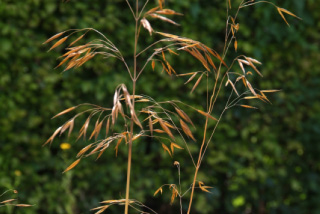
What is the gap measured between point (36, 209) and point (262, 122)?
1.56 metres

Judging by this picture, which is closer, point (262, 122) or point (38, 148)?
point (38, 148)

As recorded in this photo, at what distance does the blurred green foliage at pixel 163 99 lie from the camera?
2984 millimetres

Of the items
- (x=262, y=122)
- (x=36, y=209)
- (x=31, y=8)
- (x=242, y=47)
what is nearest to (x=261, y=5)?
(x=242, y=47)

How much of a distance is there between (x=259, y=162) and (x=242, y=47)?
2.55ft

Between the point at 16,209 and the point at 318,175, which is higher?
the point at 16,209

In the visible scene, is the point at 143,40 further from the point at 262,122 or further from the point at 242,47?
the point at 262,122

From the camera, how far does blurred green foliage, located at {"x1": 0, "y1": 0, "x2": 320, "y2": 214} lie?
298 cm

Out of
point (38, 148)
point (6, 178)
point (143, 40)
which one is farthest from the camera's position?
point (143, 40)

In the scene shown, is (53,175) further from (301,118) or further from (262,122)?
(301,118)

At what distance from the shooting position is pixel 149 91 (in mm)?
3229

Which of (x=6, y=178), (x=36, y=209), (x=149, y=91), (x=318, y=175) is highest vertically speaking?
(x=149, y=91)

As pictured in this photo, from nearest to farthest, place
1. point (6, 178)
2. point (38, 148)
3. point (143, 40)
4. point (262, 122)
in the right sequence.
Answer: point (6, 178) → point (38, 148) → point (143, 40) → point (262, 122)

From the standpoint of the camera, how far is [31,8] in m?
2.99

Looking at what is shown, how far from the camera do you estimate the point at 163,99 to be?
3.29 m
